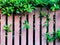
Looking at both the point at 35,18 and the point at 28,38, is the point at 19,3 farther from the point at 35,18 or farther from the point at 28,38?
the point at 28,38

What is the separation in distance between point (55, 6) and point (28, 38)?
2.78ft

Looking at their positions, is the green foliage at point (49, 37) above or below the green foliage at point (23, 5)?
below

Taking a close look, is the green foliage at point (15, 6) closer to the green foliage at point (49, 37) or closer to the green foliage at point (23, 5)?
the green foliage at point (23, 5)

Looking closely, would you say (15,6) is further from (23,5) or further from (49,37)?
(49,37)

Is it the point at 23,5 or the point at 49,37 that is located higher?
the point at 23,5

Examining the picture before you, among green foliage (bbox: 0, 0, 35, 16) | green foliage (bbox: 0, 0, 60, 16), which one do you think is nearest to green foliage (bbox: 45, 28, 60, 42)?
green foliage (bbox: 0, 0, 60, 16)

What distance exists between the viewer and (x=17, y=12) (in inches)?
148

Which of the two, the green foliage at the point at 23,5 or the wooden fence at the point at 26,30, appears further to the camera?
the wooden fence at the point at 26,30

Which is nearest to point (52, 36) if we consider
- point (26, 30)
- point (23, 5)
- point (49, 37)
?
point (49, 37)

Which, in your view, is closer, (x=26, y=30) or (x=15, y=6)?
(x=15, y=6)

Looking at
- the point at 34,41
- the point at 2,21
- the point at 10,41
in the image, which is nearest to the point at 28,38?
the point at 34,41

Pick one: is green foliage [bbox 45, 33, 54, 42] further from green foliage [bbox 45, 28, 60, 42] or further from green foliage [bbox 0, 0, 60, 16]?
green foliage [bbox 0, 0, 60, 16]

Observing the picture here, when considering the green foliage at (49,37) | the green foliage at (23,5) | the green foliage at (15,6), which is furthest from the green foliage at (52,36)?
the green foliage at (15,6)

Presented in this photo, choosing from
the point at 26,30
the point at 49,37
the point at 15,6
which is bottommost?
the point at 49,37
